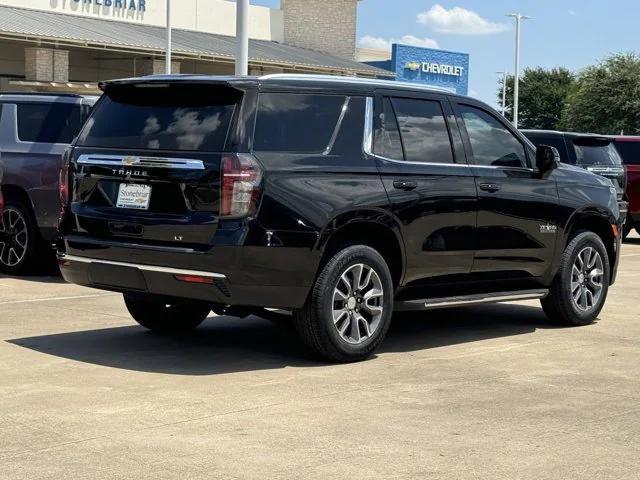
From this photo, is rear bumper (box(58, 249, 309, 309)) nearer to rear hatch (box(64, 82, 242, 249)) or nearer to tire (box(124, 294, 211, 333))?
rear hatch (box(64, 82, 242, 249))

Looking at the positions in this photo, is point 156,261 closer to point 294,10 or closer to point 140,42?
point 140,42

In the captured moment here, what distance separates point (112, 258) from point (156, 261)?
394 millimetres

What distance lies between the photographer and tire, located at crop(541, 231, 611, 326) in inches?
399

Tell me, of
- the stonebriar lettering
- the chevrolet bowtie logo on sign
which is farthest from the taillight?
the stonebriar lettering

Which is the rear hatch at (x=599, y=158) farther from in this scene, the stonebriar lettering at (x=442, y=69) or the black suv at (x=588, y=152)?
the stonebriar lettering at (x=442, y=69)

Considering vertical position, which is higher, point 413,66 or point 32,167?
point 413,66

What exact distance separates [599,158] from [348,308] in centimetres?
1230

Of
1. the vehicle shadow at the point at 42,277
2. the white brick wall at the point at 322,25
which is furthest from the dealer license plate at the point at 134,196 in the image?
the white brick wall at the point at 322,25

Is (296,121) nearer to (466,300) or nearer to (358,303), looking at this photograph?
(358,303)

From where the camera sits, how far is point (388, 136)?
8.66 meters

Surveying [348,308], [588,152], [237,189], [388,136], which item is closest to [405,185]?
[388,136]

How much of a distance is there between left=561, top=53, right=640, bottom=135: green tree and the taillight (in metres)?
57.5

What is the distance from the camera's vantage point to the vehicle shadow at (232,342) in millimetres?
8227

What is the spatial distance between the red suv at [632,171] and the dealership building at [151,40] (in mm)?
16434
